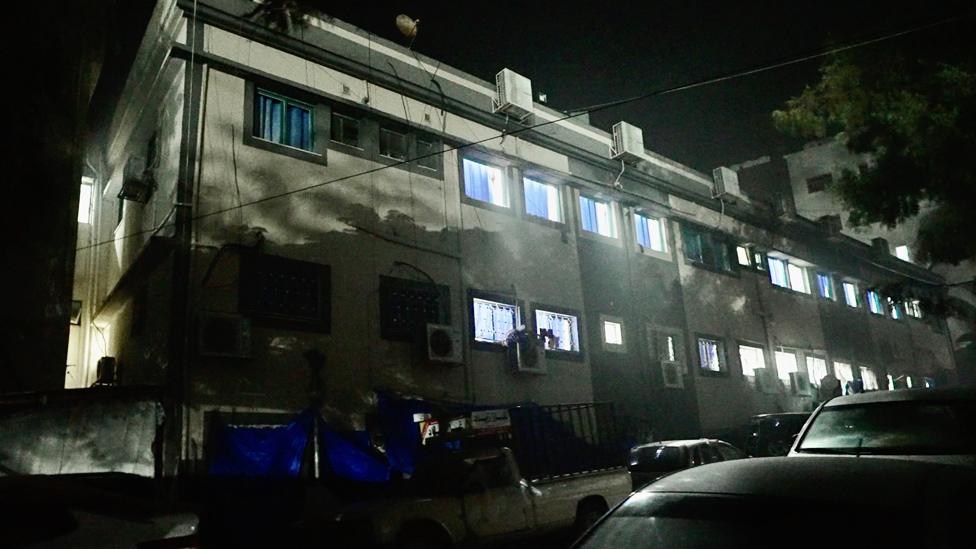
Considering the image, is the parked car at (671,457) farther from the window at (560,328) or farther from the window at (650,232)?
the window at (650,232)

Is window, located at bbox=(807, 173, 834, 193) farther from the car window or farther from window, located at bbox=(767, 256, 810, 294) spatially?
the car window

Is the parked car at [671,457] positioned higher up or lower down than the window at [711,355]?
lower down

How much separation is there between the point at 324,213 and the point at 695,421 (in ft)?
43.6

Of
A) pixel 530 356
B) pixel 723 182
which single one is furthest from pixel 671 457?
pixel 723 182

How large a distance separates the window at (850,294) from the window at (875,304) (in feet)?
4.51

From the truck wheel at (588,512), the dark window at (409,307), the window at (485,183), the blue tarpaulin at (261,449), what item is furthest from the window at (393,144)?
the truck wheel at (588,512)

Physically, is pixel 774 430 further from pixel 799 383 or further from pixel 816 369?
pixel 816 369

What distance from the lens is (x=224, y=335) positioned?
424 inches

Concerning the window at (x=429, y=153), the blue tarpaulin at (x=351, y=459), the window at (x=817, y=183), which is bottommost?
the blue tarpaulin at (x=351, y=459)

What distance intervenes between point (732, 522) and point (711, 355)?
798 inches

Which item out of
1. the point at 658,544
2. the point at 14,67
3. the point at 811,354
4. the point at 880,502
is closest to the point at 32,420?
the point at 14,67

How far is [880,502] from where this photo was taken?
2.62m

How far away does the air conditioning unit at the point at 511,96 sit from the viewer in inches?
661

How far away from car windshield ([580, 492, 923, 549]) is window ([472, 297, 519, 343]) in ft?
38.6
